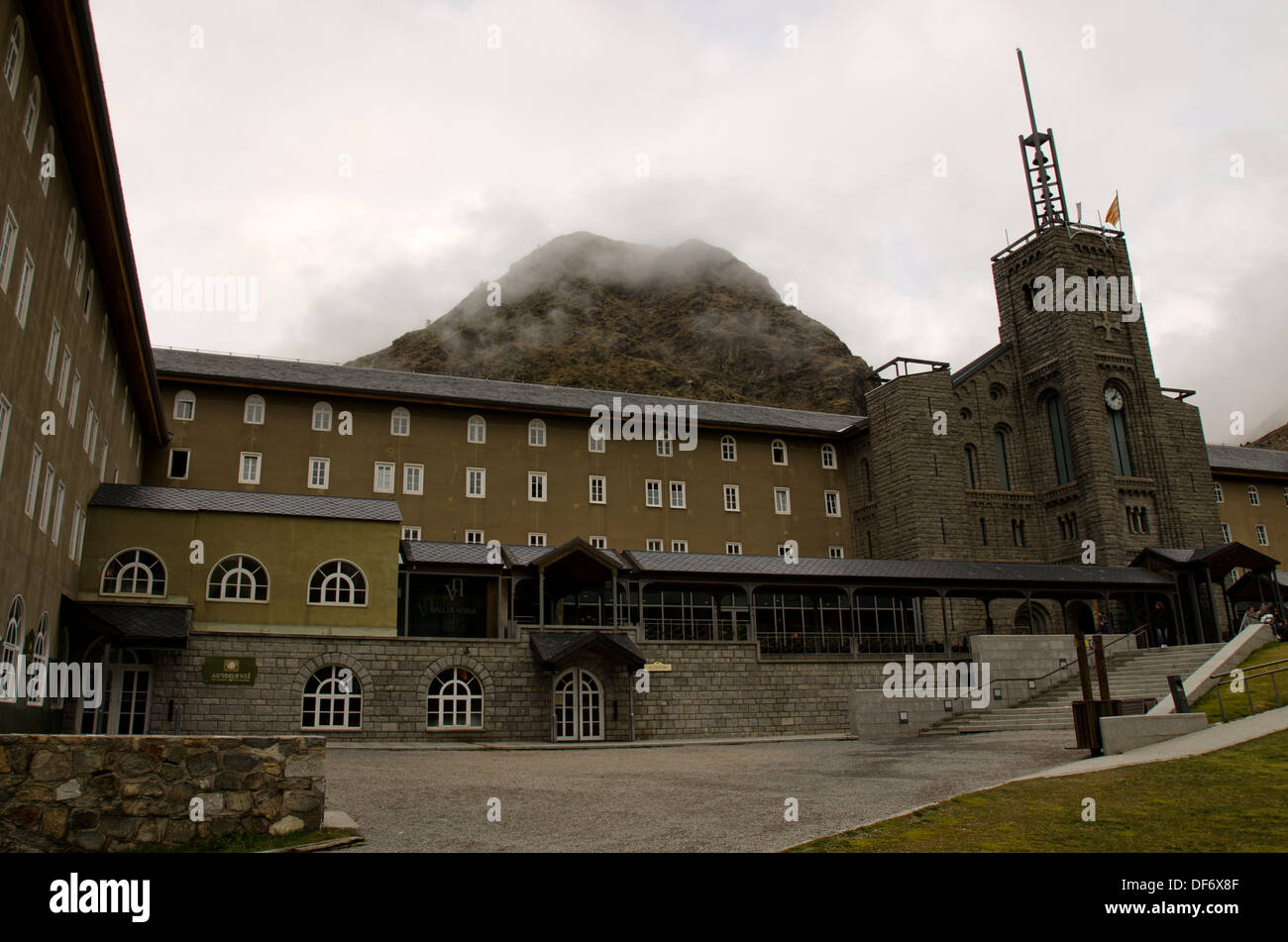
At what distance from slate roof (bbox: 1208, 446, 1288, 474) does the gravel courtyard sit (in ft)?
135

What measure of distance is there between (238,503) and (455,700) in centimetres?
930

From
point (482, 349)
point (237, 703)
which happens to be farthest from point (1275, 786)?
point (482, 349)

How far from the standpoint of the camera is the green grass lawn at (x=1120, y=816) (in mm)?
Answer: 8789

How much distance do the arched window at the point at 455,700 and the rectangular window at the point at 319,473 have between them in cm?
1473

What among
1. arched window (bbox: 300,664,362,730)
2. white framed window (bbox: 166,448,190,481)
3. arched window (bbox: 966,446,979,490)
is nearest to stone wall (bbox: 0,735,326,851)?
arched window (bbox: 300,664,362,730)

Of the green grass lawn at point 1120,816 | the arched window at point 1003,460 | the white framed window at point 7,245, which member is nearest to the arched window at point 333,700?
the white framed window at point 7,245

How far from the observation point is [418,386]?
43.2m

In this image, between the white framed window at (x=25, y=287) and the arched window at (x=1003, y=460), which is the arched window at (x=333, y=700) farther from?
the arched window at (x=1003, y=460)

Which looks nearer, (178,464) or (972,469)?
(178,464)

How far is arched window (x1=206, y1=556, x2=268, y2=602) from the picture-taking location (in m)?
28.1

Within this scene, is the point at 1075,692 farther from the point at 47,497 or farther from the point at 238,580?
the point at 47,497

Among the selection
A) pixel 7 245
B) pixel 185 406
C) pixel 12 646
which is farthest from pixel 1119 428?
pixel 7 245

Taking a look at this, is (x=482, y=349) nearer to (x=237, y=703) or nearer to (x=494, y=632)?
(x=494, y=632)

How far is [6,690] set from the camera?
18453 millimetres
